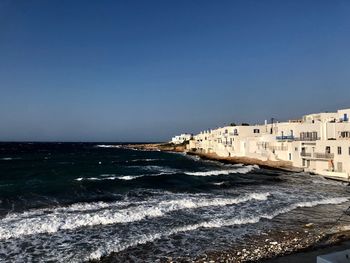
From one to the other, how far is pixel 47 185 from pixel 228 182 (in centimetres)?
1783

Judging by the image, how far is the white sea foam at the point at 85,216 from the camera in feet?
59.6

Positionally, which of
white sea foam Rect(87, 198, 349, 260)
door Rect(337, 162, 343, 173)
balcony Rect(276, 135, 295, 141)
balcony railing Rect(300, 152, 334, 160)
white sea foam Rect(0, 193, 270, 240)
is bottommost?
white sea foam Rect(87, 198, 349, 260)

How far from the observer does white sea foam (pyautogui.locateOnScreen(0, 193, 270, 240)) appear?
18.2 metres

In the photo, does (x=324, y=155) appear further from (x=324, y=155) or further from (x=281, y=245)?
(x=281, y=245)

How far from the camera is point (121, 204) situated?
973 inches

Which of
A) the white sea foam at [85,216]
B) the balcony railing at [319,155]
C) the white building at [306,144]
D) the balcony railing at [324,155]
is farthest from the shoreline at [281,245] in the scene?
the balcony railing at [319,155]

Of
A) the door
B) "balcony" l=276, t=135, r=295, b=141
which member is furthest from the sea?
"balcony" l=276, t=135, r=295, b=141

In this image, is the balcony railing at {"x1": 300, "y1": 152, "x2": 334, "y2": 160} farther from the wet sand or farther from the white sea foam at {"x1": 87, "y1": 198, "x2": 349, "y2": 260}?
the wet sand

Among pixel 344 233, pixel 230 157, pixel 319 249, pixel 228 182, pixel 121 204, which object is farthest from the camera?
pixel 230 157

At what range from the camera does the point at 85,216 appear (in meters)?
20.7

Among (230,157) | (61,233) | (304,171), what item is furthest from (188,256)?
(230,157)

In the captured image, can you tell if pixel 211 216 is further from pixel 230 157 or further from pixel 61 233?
pixel 230 157

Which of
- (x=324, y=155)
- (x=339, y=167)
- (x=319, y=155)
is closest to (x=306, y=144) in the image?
(x=319, y=155)

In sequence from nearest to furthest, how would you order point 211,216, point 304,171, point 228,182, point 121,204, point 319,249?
point 319,249 → point 211,216 → point 121,204 → point 228,182 → point 304,171
